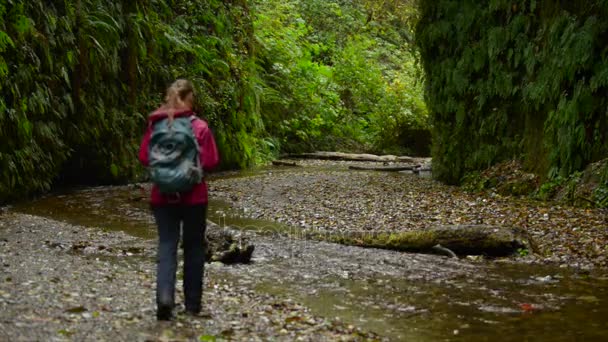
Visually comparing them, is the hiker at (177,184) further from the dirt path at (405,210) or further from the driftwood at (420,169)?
the driftwood at (420,169)

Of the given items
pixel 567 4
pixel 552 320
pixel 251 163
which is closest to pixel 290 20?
pixel 251 163

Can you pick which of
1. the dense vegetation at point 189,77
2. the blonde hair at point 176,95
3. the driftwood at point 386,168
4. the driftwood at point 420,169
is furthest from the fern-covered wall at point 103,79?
the blonde hair at point 176,95

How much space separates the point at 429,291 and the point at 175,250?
8.71ft

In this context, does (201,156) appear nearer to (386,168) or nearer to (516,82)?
(516,82)

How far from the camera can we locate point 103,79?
15945mm

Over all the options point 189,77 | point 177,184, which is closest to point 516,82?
point 189,77

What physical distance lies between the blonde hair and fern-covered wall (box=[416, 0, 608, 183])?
8.15 metres

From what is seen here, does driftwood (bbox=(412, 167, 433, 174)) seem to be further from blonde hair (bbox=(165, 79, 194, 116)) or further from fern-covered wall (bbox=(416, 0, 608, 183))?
blonde hair (bbox=(165, 79, 194, 116))

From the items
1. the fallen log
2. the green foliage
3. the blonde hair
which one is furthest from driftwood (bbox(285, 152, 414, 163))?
the blonde hair

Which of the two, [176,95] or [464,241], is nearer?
[176,95]

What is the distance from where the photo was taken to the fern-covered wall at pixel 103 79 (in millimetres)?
12211

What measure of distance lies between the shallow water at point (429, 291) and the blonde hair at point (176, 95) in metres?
2.09

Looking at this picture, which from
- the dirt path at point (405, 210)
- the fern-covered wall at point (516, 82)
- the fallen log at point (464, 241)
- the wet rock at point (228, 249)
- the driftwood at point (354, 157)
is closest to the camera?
the wet rock at point (228, 249)

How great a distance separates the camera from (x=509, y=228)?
8859 millimetres
